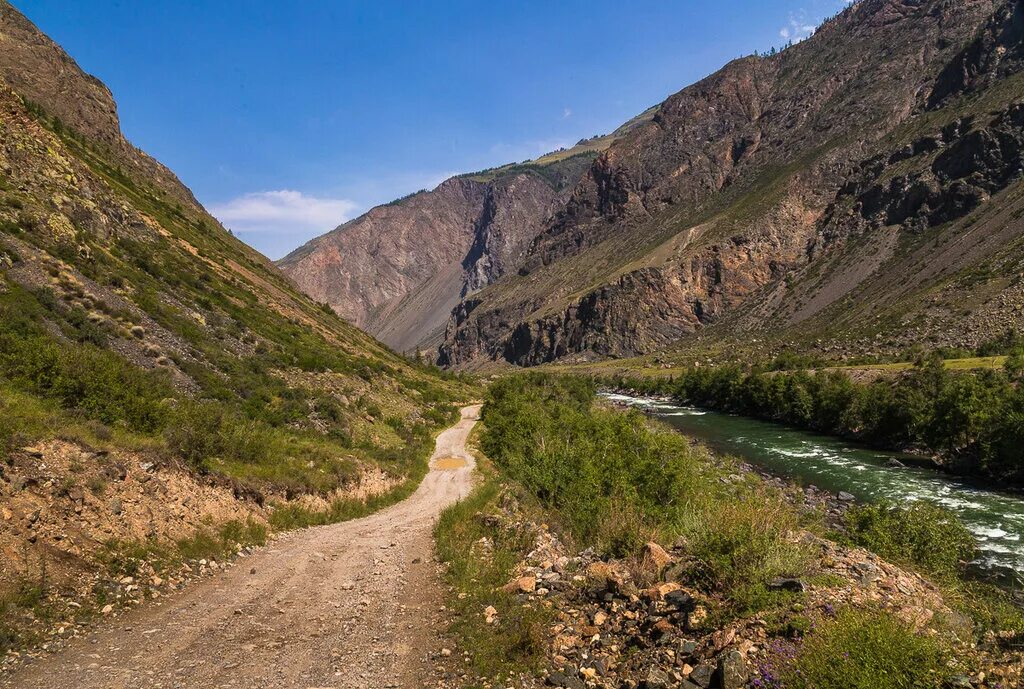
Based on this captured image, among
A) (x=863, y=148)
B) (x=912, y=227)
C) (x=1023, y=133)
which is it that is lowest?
(x=912, y=227)

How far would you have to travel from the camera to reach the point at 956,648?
242 inches

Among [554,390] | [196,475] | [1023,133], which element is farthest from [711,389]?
[1023,133]

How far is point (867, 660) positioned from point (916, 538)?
1536cm

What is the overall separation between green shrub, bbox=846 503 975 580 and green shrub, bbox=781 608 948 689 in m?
11.7

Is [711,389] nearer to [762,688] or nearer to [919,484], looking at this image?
[919,484]

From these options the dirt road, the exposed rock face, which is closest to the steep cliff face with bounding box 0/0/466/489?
the exposed rock face

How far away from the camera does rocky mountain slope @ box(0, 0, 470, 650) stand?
9.94 metres

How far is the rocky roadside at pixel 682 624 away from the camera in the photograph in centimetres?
640

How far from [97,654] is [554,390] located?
163 ft

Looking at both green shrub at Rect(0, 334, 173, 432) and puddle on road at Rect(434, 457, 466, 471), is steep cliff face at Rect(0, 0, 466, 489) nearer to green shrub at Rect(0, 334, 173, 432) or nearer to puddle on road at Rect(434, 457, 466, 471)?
green shrub at Rect(0, 334, 173, 432)

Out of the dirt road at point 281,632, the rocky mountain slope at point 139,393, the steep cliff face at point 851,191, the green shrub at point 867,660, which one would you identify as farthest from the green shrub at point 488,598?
the steep cliff face at point 851,191

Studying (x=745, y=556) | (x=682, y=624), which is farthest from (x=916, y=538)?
(x=682, y=624)

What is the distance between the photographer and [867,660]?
5629mm

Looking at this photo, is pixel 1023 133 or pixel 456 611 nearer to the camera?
pixel 456 611
